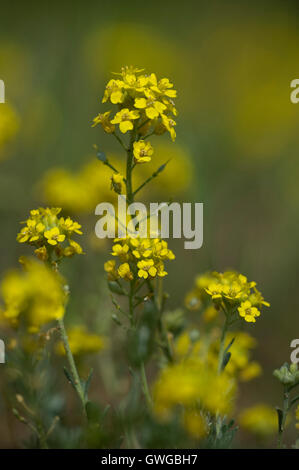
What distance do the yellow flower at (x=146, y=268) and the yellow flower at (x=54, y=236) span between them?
28cm

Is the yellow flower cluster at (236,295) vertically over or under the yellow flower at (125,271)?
under

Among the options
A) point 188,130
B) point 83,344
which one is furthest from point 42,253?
point 188,130

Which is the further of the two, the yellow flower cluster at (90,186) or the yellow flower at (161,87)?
the yellow flower cluster at (90,186)

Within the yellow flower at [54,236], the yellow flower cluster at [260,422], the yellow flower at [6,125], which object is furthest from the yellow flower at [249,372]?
the yellow flower at [6,125]

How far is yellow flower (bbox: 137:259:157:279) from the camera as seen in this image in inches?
68.7

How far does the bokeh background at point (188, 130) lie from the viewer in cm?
373

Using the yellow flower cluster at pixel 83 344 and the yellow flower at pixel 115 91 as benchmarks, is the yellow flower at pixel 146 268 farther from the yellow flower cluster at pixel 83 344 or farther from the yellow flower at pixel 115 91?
the yellow flower cluster at pixel 83 344

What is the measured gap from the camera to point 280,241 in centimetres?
480

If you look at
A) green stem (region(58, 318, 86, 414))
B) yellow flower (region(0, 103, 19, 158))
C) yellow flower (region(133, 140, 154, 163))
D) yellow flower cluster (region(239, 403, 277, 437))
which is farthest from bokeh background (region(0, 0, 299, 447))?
yellow flower (region(133, 140, 154, 163))

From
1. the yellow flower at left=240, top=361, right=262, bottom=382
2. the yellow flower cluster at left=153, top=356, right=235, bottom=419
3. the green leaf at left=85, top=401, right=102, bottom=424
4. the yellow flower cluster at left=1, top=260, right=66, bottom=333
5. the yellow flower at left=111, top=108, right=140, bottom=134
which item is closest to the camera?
the yellow flower cluster at left=153, top=356, right=235, bottom=419

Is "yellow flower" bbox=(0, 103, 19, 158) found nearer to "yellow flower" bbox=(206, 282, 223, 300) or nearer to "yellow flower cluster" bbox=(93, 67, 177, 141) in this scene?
"yellow flower cluster" bbox=(93, 67, 177, 141)

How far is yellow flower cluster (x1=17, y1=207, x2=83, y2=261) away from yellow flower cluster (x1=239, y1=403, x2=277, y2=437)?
4.14 feet

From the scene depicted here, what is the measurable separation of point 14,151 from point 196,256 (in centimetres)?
199

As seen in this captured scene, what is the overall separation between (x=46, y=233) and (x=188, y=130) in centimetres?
410
